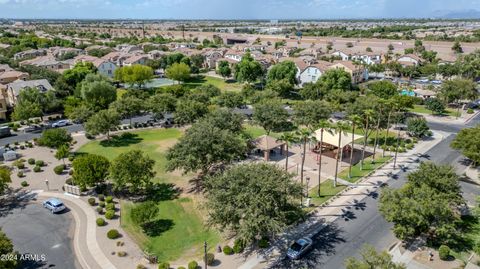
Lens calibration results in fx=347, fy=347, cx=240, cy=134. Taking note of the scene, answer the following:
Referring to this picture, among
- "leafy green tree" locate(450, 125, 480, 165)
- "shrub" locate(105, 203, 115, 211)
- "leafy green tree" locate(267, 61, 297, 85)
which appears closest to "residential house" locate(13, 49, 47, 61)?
"leafy green tree" locate(267, 61, 297, 85)

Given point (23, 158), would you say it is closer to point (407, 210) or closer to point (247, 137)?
point (247, 137)

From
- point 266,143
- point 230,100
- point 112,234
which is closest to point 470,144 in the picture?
point 266,143

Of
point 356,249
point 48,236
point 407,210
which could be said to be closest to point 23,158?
point 48,236

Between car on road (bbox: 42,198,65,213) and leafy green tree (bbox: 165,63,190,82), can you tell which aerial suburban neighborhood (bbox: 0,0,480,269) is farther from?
leafy green tree (bbox: 165,63,190,82)

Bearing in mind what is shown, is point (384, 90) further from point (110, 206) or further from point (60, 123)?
Result: point (60, 123)

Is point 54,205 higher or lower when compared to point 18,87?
lower

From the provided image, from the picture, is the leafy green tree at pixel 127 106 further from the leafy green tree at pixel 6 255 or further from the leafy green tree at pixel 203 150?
the leafy green tree at pixel 6 255
